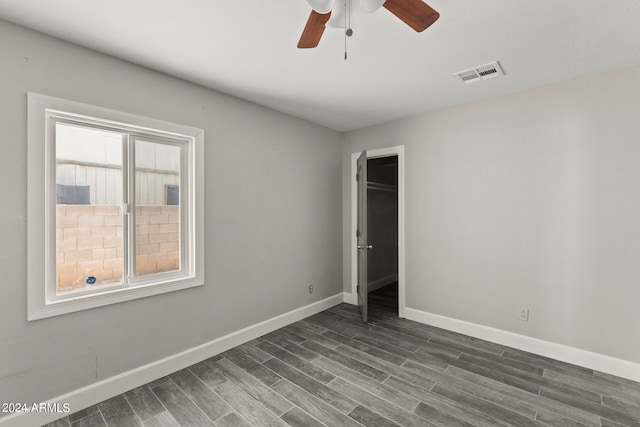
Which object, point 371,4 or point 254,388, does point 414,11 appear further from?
point 254,388

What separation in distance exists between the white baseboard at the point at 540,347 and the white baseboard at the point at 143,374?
185 cm

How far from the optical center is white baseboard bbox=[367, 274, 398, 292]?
5118mm

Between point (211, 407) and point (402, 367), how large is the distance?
163 centimetres

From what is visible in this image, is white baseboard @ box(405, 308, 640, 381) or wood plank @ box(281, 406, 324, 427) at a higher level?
white baseboard @ box(405, 308, 640, 381)

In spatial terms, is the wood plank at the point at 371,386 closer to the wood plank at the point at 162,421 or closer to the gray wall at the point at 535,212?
the wood plank at the point at 162,421

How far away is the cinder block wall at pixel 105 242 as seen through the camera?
215 centimetres

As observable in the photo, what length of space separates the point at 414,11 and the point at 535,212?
8.02 feet

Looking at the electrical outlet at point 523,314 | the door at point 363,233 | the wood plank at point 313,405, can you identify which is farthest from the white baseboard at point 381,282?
the wood plank at point 313,405

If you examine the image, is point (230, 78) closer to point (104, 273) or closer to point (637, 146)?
point (104, 273)

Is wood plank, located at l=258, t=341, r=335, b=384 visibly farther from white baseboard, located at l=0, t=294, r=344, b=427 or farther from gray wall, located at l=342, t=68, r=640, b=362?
gray wall, located at l=342, t=68, r=640, b=362

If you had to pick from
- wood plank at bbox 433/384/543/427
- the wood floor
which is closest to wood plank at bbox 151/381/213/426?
the wood floor

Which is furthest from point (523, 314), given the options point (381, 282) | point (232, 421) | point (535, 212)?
point (232, 421)

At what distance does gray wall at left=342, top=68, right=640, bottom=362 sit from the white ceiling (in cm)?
34

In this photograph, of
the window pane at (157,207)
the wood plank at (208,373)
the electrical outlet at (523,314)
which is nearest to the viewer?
the wood plank at (208,373)
